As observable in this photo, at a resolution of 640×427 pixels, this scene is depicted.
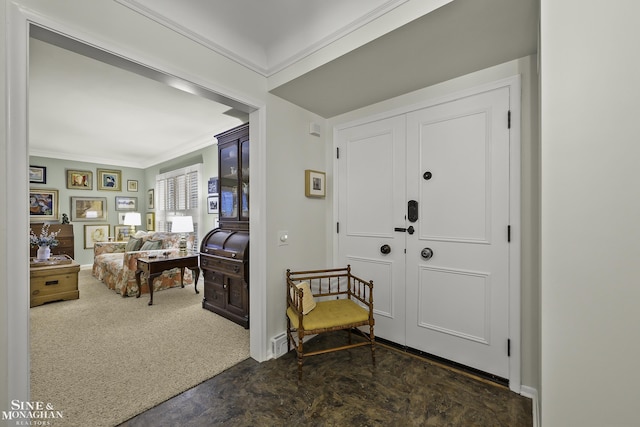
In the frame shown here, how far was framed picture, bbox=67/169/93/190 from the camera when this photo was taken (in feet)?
20.2

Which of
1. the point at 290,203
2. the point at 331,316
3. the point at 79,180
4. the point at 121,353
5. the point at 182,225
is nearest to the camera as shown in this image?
the point at 331,316

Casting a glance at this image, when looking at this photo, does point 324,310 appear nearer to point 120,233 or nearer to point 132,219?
point 132,219

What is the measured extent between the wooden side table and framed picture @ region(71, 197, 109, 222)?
2.62 m

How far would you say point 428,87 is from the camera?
2.24 metres

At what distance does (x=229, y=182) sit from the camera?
3277 millimetres

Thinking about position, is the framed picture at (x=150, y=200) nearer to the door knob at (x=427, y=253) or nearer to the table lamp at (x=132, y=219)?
the table lamp at (x=132, y=219)

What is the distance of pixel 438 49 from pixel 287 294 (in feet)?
7.26

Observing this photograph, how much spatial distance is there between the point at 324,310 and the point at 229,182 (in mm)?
1959

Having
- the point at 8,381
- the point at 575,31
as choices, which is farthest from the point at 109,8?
the point at 575,31

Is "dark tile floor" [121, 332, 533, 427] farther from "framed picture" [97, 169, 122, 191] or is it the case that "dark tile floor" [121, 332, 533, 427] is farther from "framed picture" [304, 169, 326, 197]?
"framed picture" [97, 169, 122, 191]

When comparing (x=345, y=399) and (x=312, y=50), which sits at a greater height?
(x=312, y=50)

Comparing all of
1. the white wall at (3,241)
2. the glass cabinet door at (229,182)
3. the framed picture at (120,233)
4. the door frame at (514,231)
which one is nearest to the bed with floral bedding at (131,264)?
the framed picture at (120,233)

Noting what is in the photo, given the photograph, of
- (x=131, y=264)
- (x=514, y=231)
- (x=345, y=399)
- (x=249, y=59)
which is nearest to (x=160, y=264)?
(x=131, y=264)

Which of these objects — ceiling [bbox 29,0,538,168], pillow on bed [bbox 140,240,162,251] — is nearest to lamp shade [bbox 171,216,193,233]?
pillow on bed [bbox 140,240,162,251]
